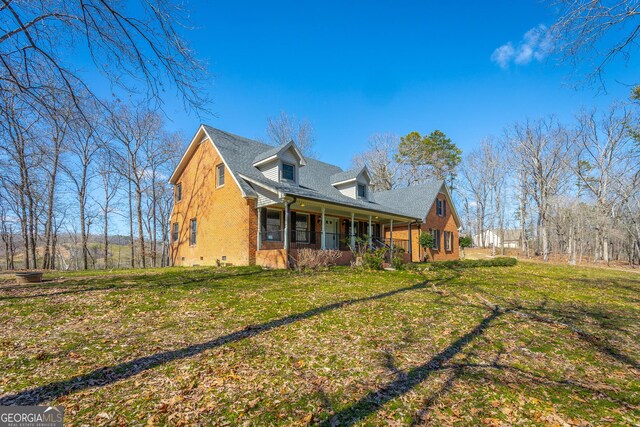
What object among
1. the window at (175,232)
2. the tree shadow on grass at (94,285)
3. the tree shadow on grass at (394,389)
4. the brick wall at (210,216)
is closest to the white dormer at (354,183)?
the brick wall at (210,216)

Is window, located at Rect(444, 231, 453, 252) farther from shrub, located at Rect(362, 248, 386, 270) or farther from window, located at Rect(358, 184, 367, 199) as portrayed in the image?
shrub, located at Rect(362, 248, 386, 270)

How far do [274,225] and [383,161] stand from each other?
2436cm

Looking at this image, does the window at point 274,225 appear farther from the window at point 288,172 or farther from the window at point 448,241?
the window at point 448,241

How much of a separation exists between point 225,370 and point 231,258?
1131 centimetres

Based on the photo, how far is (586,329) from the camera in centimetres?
590

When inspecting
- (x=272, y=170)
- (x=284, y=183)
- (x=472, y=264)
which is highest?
(x=272, y=170)

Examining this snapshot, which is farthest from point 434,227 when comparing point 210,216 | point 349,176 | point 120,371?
point 120,371

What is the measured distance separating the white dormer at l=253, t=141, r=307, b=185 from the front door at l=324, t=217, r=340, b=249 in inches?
143

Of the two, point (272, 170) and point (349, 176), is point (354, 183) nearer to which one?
point (349, 176)

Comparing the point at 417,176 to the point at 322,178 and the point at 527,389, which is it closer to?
the point at 322,178

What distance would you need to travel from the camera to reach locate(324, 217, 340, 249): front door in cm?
1830

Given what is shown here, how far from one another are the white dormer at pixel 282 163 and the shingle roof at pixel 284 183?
24 centimetres

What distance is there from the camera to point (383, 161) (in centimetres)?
3675

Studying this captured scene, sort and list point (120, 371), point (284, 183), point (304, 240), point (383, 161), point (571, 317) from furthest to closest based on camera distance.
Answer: point (383, 161)
point (304, 240)
point (284, 183)
point (571, 317)
point (120, 371)
